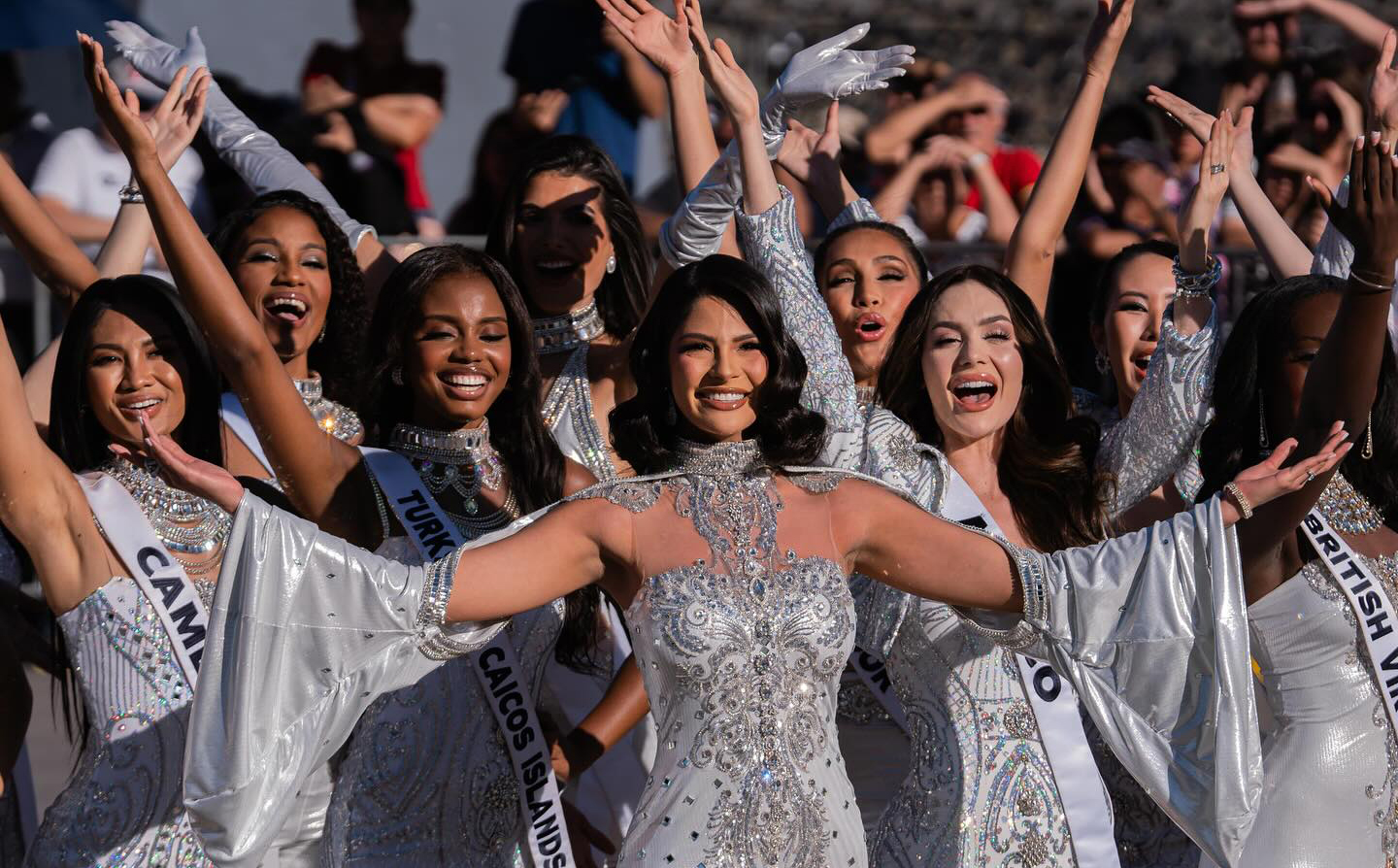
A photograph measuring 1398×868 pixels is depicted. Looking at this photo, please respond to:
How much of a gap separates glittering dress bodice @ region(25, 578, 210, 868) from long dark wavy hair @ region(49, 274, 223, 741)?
0.16m

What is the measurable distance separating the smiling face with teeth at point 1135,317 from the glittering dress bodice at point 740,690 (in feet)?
5.31

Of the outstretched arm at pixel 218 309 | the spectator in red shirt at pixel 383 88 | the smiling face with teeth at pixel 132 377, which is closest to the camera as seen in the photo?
the outstretched arm at pixel 218 309

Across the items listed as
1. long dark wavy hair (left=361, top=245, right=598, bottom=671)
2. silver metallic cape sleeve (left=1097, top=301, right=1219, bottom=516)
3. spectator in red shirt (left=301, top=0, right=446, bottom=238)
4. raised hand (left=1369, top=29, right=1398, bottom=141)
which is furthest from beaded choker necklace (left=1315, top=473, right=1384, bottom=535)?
spectator in red shirt (left=301, top=0, right=446, bottom=238)

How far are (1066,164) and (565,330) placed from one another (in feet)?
3.91

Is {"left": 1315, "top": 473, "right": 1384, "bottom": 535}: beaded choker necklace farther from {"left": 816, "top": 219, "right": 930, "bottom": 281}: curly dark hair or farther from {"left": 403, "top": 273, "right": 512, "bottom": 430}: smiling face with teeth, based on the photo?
{"left": 403, "top": 273, "right": 512, "bottom": 430}: smiling face with teeth

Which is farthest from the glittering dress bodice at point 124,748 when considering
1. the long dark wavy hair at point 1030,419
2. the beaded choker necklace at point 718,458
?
the long dark wavy hair at point 1030,419

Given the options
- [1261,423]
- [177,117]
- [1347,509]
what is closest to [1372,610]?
[1347,509]

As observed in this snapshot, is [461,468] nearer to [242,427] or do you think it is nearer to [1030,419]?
[242,427]

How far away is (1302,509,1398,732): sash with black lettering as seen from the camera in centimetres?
354

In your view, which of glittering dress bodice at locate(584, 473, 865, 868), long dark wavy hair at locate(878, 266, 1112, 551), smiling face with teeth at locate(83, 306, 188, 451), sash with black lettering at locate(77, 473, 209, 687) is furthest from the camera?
long dark wavy hair at locate(878, 266, 1112, 551)

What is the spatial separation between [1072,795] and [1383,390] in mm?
1002

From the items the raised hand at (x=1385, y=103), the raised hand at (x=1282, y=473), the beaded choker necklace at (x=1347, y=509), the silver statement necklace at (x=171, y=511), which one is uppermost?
the raised hand at (x=1385, y=103)

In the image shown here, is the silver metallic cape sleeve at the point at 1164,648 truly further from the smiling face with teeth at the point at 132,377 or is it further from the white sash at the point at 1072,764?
the smiling face with teeth at the point at 132,377

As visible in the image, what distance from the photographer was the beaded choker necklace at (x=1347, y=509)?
3680 mm
